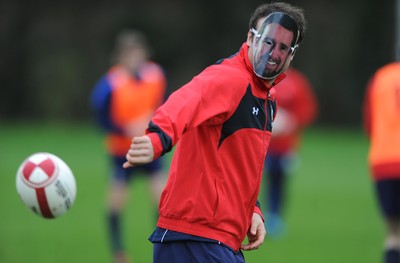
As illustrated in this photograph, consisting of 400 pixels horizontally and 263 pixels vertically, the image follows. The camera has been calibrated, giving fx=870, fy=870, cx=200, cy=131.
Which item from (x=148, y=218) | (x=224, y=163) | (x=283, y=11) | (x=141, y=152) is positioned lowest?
(x=148, y=218)

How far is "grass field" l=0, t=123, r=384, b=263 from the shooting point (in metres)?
9.27

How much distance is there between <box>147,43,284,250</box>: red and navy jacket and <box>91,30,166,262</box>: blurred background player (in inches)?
177

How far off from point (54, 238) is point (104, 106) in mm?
1778

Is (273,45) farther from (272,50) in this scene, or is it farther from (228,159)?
(228,159)

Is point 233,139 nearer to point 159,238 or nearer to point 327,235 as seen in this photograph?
point 159,238

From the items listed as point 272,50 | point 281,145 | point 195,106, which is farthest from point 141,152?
point 281,145

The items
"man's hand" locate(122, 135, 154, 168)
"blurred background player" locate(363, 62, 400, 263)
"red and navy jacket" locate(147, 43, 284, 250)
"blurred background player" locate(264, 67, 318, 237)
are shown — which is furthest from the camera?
"blurred background player" locate(264, 67, 318, 237)

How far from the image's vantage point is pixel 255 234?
4.80 m

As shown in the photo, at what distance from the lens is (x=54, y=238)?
1008cm

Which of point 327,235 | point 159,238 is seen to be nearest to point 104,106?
point 327,235

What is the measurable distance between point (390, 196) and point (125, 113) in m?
3.49

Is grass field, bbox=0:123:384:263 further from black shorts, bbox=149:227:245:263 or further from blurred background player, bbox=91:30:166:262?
black shorts, bbox=149:227:245:263

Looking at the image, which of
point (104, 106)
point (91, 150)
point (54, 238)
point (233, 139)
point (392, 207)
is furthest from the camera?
point (91, 150)

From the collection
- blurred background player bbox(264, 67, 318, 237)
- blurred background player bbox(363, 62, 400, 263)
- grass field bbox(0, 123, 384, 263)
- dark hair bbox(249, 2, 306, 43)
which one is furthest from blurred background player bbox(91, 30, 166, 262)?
dark hair bbox(249, 2, 306, 43)
